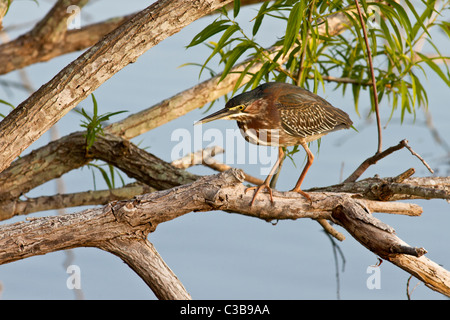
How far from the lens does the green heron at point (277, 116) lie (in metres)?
2.04

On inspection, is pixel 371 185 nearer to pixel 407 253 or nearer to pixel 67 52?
pixel 407 253

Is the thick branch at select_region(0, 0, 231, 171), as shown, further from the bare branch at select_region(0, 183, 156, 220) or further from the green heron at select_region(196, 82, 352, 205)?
the bare branch at select_region(0, 183, 156, 220)

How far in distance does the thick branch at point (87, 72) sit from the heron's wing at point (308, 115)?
1.51ft

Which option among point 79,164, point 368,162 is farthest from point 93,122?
point 368,162

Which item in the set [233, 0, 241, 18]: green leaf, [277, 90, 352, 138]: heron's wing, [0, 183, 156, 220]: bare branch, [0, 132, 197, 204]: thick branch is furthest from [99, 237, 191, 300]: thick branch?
[0, 183, 156, 220]: bare branch

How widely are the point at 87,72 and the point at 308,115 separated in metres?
0.77

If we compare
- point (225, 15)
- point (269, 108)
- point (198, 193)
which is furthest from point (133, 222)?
point (225, 15)

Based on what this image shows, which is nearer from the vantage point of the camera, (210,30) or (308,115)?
(308,115)

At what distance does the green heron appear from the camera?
2043 millimetres

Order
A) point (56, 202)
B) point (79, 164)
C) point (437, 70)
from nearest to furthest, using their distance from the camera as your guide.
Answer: point (437, 70) < point (79, 164) < point (56, 202)

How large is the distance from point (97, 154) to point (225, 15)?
88 cm

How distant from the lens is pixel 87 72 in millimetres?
1902

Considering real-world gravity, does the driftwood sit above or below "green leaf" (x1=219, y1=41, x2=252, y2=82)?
below

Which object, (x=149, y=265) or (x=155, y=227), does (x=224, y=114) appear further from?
(x=149, y=265)
